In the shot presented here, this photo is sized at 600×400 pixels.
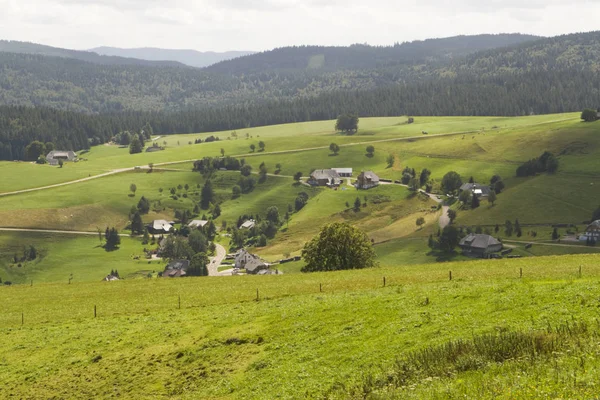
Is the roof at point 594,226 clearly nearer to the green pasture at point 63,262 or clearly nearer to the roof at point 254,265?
the roof at point 254,265

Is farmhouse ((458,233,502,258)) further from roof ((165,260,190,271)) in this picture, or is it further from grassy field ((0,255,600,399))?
grassy field ((0,255,600,399))

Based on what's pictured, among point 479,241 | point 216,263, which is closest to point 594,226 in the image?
point 479,241

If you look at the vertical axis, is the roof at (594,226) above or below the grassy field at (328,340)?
below

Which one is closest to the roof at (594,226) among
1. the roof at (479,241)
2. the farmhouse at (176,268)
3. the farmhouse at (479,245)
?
the farmhouse at (479,245)

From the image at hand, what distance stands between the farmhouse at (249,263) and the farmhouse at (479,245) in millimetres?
54513

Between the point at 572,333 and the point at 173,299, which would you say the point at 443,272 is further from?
the point at 572,333

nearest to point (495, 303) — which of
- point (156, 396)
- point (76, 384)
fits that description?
point (156, 396)

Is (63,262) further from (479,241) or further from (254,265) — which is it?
(479,241)

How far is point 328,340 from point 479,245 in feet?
441

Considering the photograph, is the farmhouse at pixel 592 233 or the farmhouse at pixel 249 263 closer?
the farmhouse at pixel 592 233

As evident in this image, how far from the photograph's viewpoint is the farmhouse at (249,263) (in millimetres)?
166562

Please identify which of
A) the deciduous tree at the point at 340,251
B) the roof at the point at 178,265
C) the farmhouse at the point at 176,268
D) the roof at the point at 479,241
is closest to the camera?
the deciduous tree at the point at 340,251

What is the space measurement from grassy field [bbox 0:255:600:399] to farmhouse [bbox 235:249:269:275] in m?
105

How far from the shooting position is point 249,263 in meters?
171
